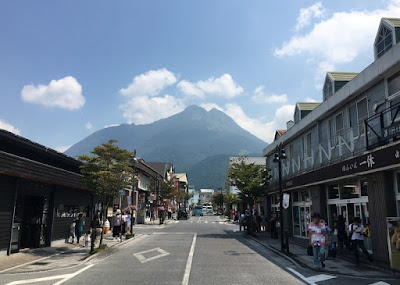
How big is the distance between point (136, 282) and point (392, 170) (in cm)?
1001

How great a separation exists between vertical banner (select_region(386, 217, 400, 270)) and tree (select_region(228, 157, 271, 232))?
1395 centimetres

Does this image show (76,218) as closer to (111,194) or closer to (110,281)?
(111,194)

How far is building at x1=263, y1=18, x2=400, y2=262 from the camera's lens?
12.0m

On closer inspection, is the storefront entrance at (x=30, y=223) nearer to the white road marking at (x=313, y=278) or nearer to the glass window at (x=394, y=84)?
the white road marking at (x=313, y=278)

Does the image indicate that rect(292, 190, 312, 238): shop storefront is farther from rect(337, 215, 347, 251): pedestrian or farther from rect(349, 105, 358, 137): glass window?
rect(349, 105, 358, 137): glass window

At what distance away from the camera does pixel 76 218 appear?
2102 centimetres

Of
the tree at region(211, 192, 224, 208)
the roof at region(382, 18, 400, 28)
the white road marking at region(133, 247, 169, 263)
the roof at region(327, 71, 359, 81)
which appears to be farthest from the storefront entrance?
the tree at region(211, 192, 224, 208)

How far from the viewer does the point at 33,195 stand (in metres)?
16.1

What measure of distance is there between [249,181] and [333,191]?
8.08 m

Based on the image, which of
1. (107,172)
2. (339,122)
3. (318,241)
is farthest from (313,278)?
(107,172)

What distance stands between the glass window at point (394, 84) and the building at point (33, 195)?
1520 cm

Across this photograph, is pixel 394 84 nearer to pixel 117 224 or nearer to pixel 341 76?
pixel 341 76

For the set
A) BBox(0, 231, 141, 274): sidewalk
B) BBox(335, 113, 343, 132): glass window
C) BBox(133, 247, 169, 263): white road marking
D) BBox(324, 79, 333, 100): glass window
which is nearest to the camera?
BBox(0, 231, 141, 274): sidewalk

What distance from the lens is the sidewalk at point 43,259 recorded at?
11.6 metres
